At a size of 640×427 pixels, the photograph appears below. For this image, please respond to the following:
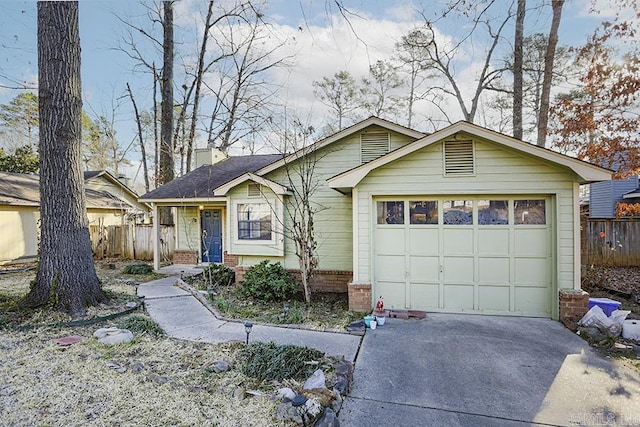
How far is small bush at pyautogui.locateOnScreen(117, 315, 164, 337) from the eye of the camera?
536cm

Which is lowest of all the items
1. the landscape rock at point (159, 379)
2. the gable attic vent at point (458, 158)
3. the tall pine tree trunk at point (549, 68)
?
the landscape rock at point (159, 379)

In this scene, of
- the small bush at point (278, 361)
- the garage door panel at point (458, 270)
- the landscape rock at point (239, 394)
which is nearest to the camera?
the landscape rock at point (239, 394)

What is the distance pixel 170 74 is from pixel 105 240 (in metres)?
8.29

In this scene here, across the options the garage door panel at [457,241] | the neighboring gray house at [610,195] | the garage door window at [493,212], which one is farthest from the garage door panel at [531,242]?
the neighboring gray house at [610,195]

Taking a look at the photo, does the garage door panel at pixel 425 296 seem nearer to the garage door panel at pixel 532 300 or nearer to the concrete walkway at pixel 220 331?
the garage door panel at pixel 532 300

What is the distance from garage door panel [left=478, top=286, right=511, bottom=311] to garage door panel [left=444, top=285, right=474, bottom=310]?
185 millimetres

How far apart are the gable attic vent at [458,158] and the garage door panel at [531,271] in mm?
1998

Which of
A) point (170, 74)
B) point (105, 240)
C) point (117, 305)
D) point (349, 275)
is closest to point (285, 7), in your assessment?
point (349, 275)

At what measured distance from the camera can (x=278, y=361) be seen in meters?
4.04

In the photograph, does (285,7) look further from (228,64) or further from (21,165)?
(21,165)

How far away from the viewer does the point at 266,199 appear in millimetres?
8664

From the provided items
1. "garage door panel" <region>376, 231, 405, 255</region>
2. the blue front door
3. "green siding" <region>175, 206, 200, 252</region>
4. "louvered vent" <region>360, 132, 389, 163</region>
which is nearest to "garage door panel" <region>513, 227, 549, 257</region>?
"garage door panel" <region>376, 231, 405, 255</region>

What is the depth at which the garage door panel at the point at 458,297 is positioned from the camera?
638 centimetres

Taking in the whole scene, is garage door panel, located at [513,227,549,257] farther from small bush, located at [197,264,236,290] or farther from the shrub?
small bush, located at [197,264,236,290]
